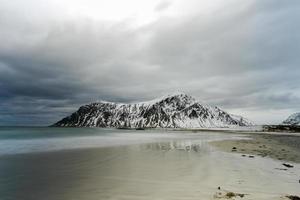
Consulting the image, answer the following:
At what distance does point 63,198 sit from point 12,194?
6.82 ft

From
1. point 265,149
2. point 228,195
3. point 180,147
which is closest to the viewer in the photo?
point 228,195

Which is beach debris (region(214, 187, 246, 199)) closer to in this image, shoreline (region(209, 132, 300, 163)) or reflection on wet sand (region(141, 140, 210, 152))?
shoreline (region(209, 132, 300, 163))

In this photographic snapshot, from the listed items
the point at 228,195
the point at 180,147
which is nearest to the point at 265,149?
the point at 180,147

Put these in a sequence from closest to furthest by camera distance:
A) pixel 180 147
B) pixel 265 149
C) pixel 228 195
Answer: pixel 228 195 < pixel 265 149 < pixel 180 147

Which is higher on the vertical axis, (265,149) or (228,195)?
(265,149)

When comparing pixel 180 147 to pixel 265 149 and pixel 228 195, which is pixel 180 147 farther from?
pixel 228 195

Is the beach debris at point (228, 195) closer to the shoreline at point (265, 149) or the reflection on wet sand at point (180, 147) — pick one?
the shoreline at point (265, 149)

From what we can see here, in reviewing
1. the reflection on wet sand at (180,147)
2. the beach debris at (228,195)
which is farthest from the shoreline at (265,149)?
the beach debris at (228,195)

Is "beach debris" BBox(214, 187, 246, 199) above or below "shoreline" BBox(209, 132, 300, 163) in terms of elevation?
below

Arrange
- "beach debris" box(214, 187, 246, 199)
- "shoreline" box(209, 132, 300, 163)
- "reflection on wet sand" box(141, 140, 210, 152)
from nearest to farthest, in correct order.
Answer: "beach debris" box(214, 187, 246, 199) < "shoreline" box(209, 132, 300, 163) < "reflection on wet sand" box(141, 140, 210, 152)

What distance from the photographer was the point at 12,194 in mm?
9844

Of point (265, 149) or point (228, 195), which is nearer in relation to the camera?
point (228, 195)

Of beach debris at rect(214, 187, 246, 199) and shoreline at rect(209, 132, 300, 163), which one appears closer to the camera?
beach debris at rect(214, 187, 246, 199)

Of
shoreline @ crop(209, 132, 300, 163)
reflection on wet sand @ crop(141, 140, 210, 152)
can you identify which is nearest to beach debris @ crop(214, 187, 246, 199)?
shoreline @ crop(209, 132, 300, 163)
